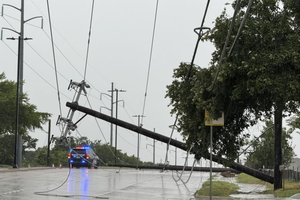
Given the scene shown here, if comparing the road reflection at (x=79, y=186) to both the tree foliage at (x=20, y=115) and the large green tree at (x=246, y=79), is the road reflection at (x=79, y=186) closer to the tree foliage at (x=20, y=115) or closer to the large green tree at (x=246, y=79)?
the large green tree at (x=246, y=79)

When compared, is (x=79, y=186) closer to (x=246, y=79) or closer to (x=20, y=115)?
(x=246, y=79)

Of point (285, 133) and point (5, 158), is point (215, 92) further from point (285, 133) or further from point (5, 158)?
point (5, 158)

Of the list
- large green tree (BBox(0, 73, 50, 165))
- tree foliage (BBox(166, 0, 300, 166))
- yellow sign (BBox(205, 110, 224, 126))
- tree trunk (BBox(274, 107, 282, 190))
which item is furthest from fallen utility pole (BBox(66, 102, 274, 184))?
large green tree (BBox(0, 73, 50, 165))

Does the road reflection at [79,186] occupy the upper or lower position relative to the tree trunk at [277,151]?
lower

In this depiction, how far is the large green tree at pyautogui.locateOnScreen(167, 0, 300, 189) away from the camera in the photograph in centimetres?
1448

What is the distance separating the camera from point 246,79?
15.2m

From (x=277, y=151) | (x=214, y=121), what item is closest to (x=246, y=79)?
(x=214, y=121)

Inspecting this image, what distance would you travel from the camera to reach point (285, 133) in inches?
1524

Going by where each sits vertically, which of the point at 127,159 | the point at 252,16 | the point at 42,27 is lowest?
the point at 127,159

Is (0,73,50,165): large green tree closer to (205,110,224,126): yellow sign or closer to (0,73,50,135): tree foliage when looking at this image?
(0,73,50,135): tree foliage

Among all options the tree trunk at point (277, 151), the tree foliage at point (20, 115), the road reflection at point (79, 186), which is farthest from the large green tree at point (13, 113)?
the tree trunk at point (277, 151)

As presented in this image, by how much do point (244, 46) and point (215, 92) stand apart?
1.66m

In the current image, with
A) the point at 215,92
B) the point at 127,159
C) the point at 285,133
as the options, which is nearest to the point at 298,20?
the point at 215,92

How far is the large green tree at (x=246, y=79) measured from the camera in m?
14.5
